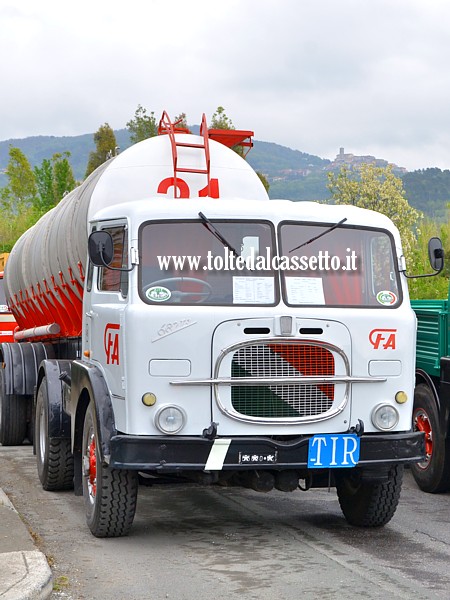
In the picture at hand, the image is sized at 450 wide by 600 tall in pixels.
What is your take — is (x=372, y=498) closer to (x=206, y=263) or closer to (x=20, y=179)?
(x=206, y=263)

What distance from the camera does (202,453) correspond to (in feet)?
23.9

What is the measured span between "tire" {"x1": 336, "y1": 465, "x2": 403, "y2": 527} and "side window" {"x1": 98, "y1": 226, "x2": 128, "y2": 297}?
7.16ft

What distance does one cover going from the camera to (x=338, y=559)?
7.21 m

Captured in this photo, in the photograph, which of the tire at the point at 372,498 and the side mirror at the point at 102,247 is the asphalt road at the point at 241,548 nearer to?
the tire at the point at 372,498

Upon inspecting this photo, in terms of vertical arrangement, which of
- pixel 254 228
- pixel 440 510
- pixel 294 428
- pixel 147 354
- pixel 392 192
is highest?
pixel 392 192

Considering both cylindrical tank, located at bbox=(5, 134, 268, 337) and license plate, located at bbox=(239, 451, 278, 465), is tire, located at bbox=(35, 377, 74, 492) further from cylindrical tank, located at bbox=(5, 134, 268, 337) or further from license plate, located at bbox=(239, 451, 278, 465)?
license plate, located at bbox=(239, 451, 278, 465)

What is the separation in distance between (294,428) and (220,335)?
82cm

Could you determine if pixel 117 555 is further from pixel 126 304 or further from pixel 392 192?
pixel 392 192

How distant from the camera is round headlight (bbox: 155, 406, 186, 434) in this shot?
23.9 ft

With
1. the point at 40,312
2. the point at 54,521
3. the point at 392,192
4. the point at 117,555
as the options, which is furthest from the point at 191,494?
the point at 392,192

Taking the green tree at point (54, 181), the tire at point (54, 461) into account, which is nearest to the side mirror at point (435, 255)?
the tire at point (54, 461)

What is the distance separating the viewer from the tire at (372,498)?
8180 millimetres

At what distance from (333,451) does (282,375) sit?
63 cm

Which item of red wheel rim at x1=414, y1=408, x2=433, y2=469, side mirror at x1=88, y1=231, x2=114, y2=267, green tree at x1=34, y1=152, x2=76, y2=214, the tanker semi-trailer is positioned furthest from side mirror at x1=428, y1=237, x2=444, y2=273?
green tree at x1=34, y1=152, x2=76, y2=214
